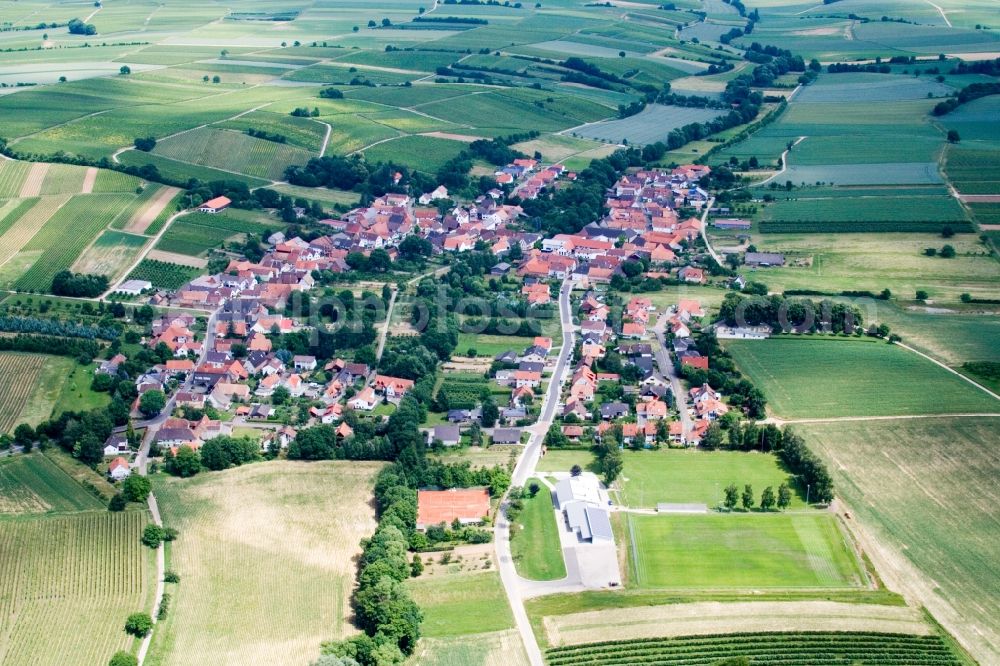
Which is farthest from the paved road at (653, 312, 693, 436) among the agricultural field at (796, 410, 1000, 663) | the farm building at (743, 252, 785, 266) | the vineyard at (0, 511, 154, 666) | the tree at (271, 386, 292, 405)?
the vineyard at (0, 511, 154, 666)

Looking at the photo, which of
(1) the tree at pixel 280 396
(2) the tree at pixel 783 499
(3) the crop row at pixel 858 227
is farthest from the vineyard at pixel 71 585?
(3) the crop row at pixel 858 227

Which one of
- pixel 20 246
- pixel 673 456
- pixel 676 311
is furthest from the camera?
pixel 20 246

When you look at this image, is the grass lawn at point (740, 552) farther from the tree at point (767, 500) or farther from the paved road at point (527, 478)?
the paved road at point (527, 478)

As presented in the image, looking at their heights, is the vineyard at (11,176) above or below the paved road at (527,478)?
above

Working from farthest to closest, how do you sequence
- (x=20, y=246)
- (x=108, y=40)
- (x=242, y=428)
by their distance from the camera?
(x=108, y=40), (x=20, y=246), (x=242, y=428)

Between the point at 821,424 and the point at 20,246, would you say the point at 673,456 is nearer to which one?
the point at 821,424

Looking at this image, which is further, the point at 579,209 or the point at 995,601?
the point at 579,209

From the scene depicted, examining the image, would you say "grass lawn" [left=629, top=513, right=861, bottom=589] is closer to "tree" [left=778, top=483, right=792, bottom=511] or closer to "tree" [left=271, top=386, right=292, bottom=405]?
"tree" [left=778, top=483, right=792, bottom=511]

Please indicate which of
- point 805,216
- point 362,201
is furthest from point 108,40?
point 805,216

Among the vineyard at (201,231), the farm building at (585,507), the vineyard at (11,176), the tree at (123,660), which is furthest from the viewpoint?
the vineyard at (11,176)
